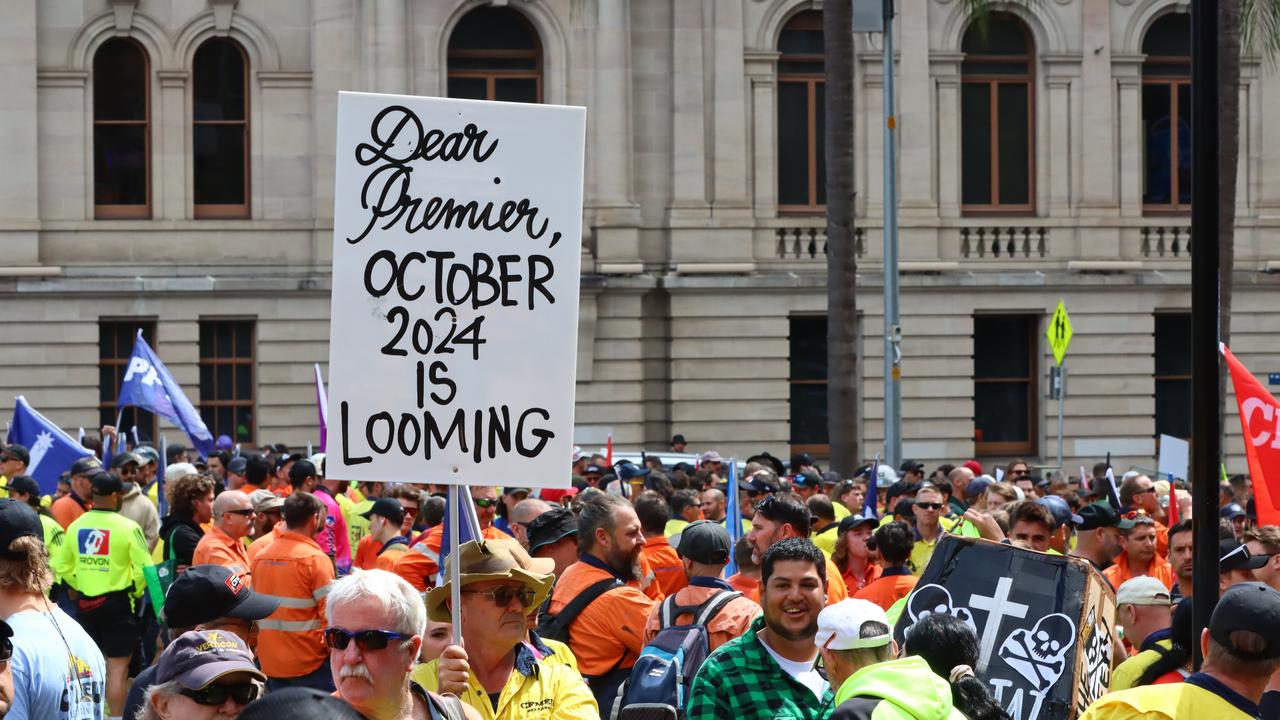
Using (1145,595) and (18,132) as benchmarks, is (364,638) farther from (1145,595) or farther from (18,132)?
(18,132)

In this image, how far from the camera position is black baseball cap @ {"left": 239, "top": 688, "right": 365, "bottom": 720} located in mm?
3400

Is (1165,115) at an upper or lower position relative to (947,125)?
upper

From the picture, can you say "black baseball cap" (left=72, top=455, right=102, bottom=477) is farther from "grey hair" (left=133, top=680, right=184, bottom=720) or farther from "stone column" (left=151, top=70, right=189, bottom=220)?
"stone column" (left=151, top=70, right=189, bottom=220)

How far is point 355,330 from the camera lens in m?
6.20

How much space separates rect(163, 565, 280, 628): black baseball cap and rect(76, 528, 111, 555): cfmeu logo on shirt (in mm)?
6770

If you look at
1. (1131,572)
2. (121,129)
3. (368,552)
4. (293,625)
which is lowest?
(293,625)

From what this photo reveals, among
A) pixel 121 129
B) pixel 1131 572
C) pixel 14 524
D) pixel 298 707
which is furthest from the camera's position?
pixel 121 129

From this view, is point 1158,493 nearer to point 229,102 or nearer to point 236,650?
point 236,650

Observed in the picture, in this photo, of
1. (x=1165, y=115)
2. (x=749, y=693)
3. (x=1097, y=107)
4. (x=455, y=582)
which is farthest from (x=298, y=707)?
(x=1165, y=115)

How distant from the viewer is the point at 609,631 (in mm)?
7664

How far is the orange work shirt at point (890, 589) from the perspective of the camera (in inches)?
353

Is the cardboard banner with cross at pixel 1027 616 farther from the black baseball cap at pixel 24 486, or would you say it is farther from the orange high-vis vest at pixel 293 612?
the black baseball cap at pixel 24 486

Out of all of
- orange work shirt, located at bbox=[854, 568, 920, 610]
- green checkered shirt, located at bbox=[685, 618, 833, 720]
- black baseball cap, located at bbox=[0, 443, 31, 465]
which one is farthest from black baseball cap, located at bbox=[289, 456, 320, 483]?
green checkered shirt, located at bbox=[685, 618, 833, 720]

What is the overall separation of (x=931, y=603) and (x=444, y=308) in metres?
2.29
